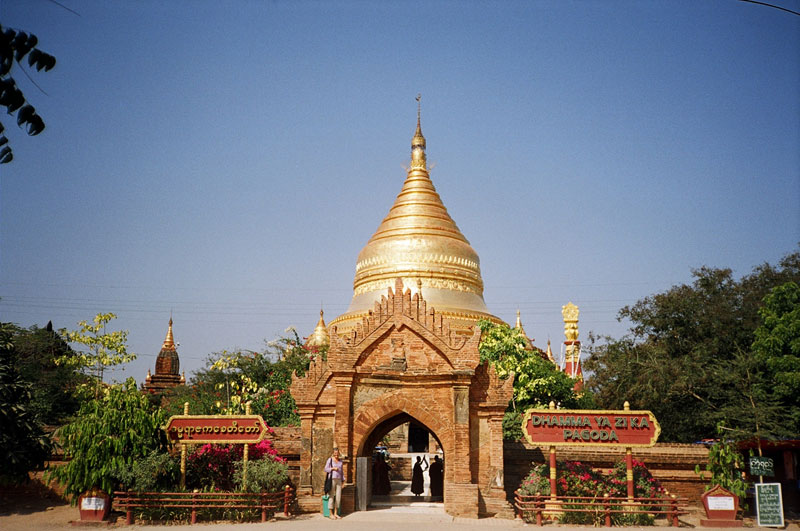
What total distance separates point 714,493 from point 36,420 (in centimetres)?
2023

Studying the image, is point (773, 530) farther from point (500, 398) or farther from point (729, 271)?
point (729, 271)

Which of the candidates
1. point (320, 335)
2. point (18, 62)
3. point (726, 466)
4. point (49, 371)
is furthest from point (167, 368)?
point (18, 62)

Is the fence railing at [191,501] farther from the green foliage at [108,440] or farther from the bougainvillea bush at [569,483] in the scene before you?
the bougainvillea bush at [569,483]

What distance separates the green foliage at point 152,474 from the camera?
18391 mm

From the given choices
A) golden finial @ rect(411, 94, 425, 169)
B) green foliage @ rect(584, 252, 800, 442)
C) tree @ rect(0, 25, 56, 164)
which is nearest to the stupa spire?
golden finial @ rect(411, 94, 425, 169)

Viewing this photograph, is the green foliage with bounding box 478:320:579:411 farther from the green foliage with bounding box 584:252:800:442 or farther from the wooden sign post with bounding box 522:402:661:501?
the wooden sign post with bounding box 522:402:661:501

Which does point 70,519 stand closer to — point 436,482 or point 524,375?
point 436,482

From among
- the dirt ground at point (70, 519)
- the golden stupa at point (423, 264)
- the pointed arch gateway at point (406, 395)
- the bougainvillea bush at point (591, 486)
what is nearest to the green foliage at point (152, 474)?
the dirt ground at point (70, 519)

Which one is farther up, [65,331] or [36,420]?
[65,331]

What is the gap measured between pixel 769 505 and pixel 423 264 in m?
24.1

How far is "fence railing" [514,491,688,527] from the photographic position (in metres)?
18.2

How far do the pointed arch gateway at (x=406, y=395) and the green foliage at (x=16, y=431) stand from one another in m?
8.06

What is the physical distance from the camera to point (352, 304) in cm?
4162

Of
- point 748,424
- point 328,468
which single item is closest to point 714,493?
point 748,424
